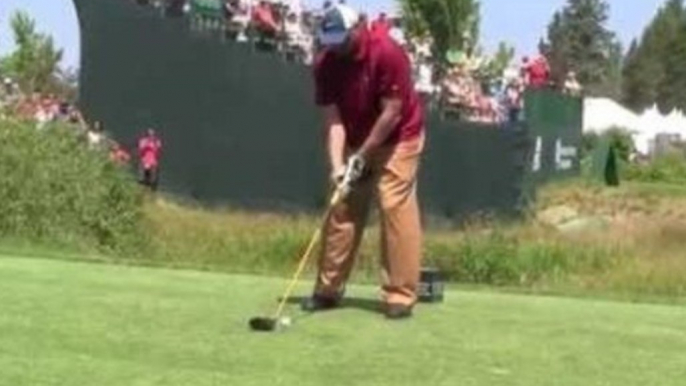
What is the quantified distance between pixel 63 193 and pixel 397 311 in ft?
38.5

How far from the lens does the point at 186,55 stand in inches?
1227

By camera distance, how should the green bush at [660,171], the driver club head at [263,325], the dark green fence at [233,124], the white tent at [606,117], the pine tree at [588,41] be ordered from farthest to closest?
the pine tree at [588,41], the white tent at [606,117], the green bush at [660,171], the dark green fence at [233,124], the driver club head at [263,325]

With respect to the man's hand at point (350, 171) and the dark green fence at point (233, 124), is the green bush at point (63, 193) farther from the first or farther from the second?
the man's hand at point (350, 171)

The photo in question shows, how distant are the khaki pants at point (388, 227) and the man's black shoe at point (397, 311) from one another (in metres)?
0.03

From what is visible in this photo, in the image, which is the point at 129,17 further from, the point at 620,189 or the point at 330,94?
the point at 330,94

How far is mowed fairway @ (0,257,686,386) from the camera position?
6824 millimetres

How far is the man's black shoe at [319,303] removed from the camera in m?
9.30

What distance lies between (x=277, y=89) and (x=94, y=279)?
2021 centimetres

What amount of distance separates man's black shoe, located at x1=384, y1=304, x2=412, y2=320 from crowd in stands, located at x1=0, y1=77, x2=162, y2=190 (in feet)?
42.3

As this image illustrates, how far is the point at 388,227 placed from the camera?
9.23 meters

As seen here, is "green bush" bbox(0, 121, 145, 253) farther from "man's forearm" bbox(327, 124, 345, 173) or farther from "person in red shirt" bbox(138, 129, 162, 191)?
"man's forearm" bbox(327, 124, 345, 173)

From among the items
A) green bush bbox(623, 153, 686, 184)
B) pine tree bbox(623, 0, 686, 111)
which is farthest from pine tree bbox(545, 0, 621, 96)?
green bush bbox(623, 153, 686, 184)

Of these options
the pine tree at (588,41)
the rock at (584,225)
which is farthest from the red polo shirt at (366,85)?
the pine tree at (588,41)

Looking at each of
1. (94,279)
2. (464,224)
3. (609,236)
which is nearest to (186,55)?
(464,224)
